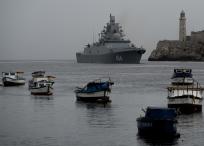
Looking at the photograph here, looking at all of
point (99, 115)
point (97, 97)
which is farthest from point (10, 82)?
point (99, 115)

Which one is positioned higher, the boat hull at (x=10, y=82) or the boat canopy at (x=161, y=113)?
the boat canopy at (x=161, y=113)

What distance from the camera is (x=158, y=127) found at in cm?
3775

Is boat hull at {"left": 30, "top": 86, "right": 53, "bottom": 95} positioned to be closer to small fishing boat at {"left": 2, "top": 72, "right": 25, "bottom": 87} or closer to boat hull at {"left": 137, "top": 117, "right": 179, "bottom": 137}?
small fishing boat at {"left": 2, "top": 72, "right": 25, "bottom": 87}

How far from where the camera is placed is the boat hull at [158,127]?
37438mm

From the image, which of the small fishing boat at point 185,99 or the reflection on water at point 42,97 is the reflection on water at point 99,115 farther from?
the reflection on water at point 42,97

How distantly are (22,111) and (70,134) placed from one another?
16212 millimetres

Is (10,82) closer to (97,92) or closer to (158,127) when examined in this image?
(97,92)

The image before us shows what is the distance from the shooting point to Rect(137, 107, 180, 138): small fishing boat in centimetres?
3744

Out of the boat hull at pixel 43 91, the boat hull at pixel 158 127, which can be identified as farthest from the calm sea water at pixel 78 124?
the boat hull at pixel 43 91

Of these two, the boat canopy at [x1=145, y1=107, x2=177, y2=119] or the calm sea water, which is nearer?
the calm sea water

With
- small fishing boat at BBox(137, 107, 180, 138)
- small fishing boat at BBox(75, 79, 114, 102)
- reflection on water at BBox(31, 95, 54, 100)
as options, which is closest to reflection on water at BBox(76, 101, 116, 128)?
small fishing boat at BBox(75, 79, 114, 102)

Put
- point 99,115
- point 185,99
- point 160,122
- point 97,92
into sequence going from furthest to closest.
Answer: point 97,92
point 185,99
point 99,115
point 160,122

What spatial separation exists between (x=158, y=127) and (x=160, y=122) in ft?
1.53

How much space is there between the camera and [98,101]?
207ft
